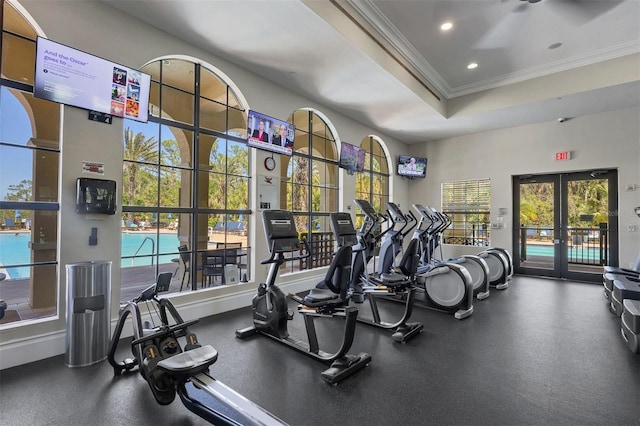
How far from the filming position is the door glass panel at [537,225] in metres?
7.48

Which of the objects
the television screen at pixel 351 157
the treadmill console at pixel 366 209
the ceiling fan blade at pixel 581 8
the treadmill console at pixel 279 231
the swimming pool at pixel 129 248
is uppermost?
the ceiling fan blade at pixel 581 8

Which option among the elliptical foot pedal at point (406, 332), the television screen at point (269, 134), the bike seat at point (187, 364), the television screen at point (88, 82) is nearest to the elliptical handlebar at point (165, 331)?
the bike seat at point (187, 364)

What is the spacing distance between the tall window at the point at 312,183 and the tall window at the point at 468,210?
12.5 ft

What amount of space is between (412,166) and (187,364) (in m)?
8.07

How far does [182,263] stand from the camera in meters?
4.51

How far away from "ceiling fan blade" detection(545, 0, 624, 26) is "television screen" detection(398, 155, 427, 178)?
473cm

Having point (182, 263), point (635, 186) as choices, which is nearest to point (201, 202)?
point (182, 263)

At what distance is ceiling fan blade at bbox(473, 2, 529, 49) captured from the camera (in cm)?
429

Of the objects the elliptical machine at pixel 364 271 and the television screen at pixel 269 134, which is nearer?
the elliptical machine at pixel 364 271

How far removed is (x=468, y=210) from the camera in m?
8.61

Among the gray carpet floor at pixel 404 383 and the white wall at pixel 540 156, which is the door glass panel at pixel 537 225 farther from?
the gray carpet floor at pixel 404 383

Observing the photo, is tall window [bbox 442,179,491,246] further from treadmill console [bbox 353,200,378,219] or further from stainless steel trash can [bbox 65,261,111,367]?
stainless steel trash can [bbox 65,261,111,367]

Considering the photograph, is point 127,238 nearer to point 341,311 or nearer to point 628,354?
point 341,311

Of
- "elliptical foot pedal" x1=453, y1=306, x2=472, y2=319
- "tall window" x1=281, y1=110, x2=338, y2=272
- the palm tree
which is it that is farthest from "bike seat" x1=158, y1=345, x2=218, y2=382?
"tall window" x1=281, y1=110, x2=338, y2=272
